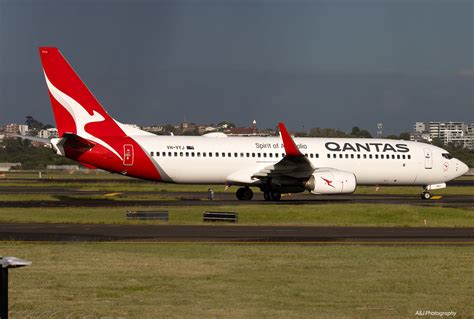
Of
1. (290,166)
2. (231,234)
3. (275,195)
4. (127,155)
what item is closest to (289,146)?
(290,166)

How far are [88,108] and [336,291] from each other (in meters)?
33.9

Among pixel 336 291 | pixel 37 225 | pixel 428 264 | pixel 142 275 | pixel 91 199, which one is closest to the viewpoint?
pixel 336 291

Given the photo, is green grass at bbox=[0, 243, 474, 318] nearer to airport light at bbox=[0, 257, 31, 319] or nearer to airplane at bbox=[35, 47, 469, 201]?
airport light at bbox=[0, 257, 31, 319]

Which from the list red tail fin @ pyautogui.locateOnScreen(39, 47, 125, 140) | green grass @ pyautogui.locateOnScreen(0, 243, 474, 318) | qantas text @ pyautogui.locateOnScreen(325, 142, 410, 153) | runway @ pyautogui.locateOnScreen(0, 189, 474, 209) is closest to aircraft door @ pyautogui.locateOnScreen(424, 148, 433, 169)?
qantas text @ pyautogui.locateOnScreen(325, 142, 410, 153)

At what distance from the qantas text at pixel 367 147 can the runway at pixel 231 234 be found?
2002cm

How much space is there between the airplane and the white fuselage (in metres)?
0.06

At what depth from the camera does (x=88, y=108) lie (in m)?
50.5

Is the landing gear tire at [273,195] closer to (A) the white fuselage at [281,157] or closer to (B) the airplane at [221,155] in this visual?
(B) the airplane at [221,155]

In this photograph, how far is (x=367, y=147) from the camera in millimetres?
55875

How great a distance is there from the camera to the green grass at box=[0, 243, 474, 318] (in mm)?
16578

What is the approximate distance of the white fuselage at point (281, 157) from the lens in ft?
170

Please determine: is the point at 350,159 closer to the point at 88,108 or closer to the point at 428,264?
the point at 88,108

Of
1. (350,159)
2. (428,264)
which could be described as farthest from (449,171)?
(428,264)

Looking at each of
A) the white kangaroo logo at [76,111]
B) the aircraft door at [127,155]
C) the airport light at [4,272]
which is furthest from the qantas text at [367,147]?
the airport light at [4,272]
